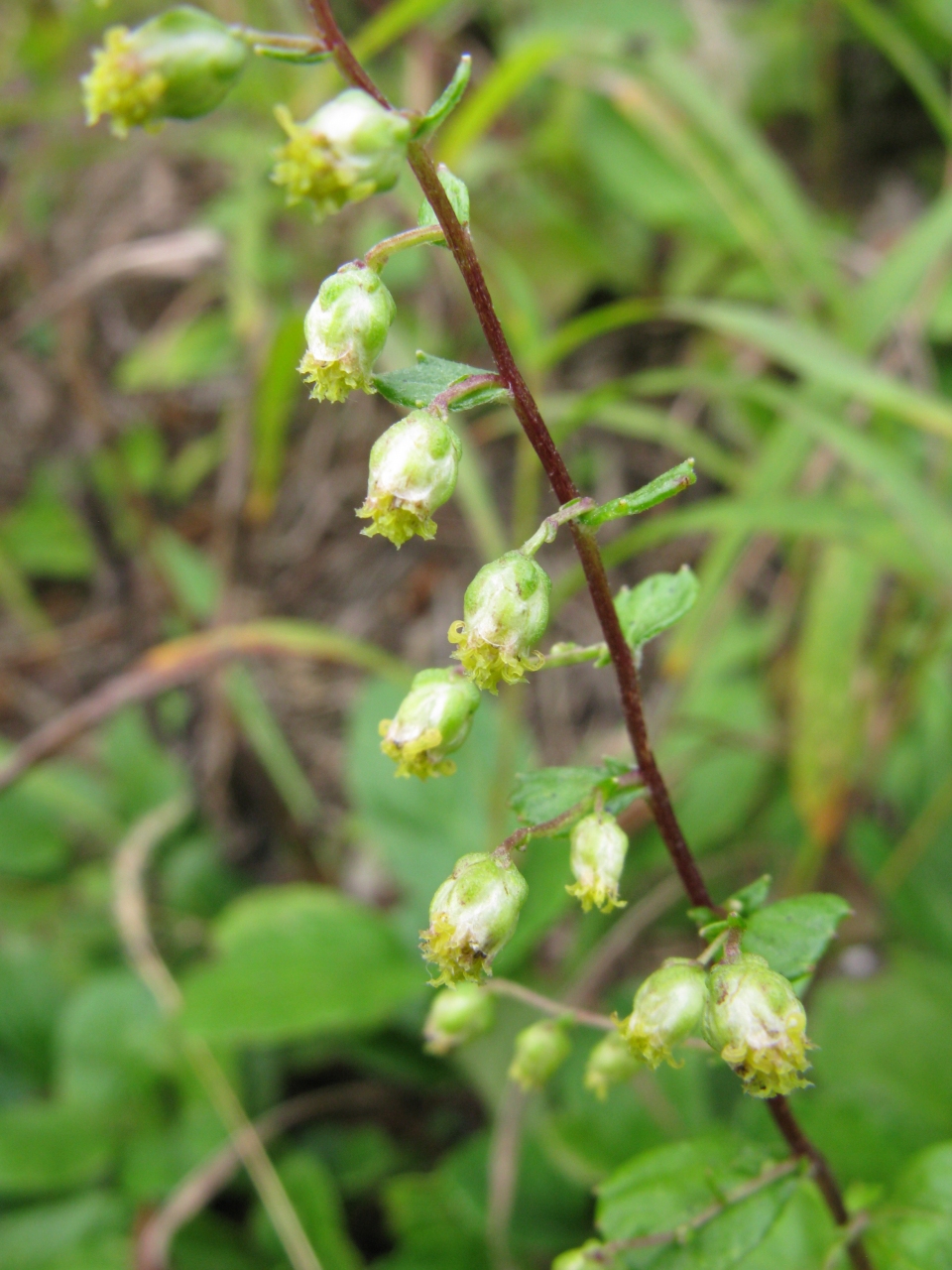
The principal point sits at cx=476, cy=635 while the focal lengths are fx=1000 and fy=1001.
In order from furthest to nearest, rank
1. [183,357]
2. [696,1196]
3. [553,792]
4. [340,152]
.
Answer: [183,357] < [696,1196] < [553,792] < [340,152]

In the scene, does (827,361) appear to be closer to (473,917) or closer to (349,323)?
(349,323)

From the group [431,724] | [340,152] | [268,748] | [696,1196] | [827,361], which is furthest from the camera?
[268,748]

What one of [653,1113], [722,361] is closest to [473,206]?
[722,361]

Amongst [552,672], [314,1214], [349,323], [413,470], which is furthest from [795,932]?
[552,672]

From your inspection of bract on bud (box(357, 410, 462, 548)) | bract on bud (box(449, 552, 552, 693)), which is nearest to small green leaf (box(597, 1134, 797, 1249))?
bract on bud (box(449, 552, 552, 693))

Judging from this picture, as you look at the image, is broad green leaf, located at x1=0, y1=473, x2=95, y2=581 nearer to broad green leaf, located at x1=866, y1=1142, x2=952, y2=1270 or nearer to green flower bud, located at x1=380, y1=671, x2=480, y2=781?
green flower bud, located at x1=380, y1=671, x2=480, y2=781

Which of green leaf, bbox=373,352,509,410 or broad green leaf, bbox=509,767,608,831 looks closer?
green leaf, bbox=373,352,509,410
